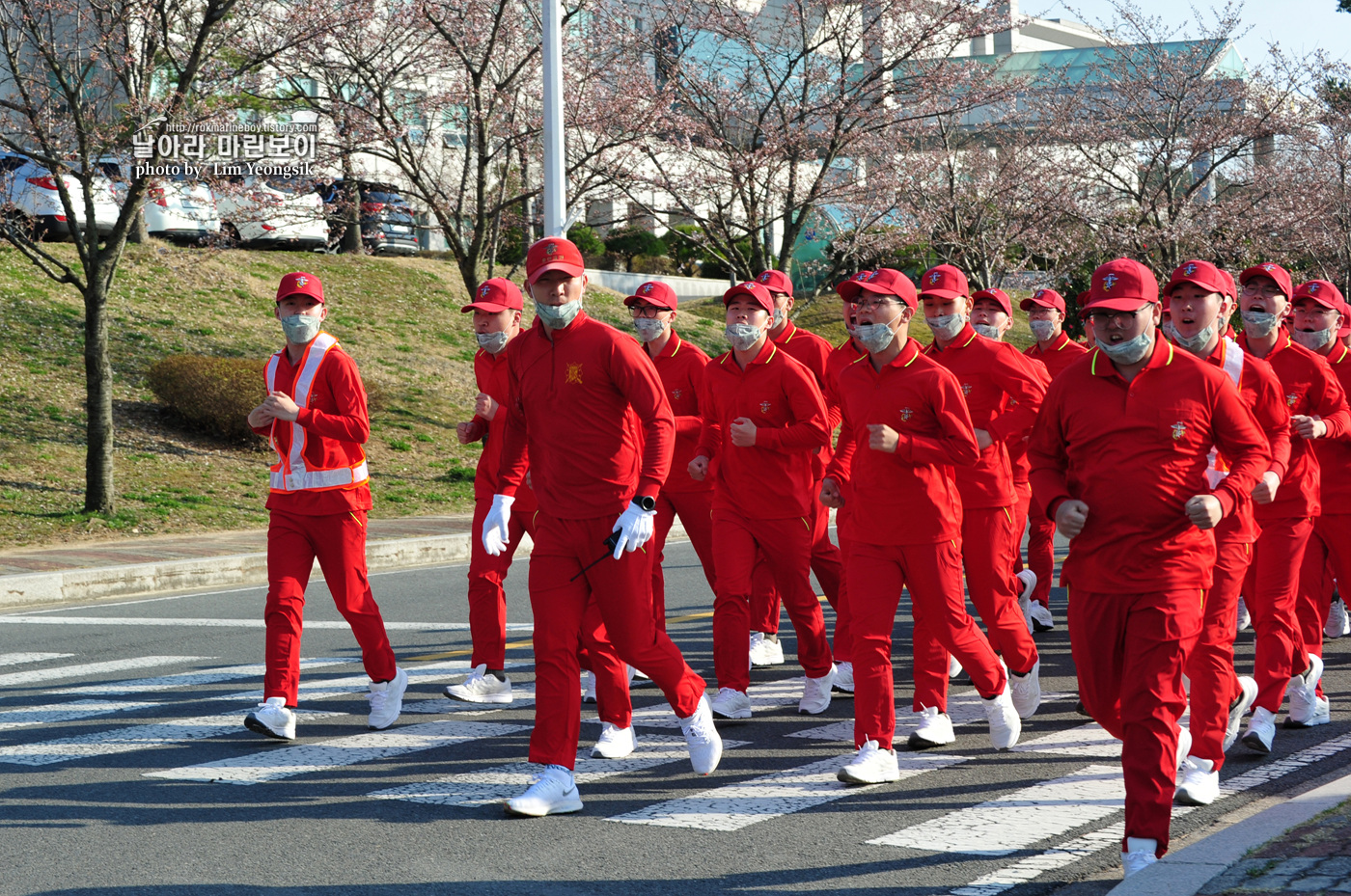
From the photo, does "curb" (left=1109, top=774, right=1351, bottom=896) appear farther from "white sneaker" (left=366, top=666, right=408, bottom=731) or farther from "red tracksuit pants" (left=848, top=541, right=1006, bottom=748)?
"white sneaker" (left=366, top=666, right=408, bottom=731)

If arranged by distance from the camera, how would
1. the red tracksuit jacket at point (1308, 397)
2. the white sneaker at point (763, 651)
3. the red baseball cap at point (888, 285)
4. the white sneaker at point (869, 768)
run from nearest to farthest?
the white sneaker at point (869, 768), the red baseball cap at point (888, 285), the red tracksuit jacket at point (1308, 397), the white sneaker at point (763, 651)

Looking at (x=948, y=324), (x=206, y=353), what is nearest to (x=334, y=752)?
(x=948, y=324)


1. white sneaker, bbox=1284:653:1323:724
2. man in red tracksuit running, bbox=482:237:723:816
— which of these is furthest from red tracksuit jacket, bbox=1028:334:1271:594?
white sneaker, bbox=1284:653:1323:724

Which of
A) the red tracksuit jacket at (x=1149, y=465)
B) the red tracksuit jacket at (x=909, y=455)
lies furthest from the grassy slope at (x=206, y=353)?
the red tracksuit jacket at (x=1149, y=465)

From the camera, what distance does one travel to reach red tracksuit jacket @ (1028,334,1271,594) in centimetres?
491

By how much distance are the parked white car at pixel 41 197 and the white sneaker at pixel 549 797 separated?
12.5m

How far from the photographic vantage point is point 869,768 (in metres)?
6.16

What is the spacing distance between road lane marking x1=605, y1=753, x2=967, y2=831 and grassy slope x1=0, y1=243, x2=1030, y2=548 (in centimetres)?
1178

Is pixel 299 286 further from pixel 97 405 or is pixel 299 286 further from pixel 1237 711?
pixel 97 405

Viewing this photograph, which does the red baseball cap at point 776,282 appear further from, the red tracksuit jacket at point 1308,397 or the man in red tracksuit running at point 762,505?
the red tracksuit jacket at point 1308,397

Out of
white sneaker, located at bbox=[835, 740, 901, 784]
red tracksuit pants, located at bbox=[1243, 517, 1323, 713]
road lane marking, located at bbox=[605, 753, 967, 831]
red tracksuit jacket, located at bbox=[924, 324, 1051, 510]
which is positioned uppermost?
red tracksuit jacket, located at bbox=[924, 324, 1051, 510]

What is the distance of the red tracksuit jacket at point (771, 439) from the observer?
7.73 meters

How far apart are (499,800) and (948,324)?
345cm

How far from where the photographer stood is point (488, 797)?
6105mm
